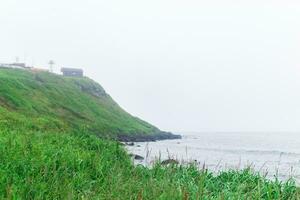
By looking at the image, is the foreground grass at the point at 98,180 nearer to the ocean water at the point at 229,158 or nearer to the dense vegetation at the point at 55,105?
the ocean water at the point at 229,158

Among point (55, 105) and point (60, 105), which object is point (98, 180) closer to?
point (55, 105)

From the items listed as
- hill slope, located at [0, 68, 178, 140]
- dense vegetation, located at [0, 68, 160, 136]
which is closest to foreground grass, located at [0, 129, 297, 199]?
dense vegetation, located at [0, 68, 160, 136]

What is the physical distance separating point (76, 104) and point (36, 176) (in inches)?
5649

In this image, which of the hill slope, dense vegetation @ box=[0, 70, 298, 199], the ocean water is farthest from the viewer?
the hill slope

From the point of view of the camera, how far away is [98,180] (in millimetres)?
15531

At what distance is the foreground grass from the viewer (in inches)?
451

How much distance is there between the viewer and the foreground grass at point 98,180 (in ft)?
37.6

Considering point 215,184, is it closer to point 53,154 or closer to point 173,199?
point 53,154

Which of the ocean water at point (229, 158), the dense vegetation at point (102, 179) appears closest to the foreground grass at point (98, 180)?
the dense vegetation at point (102, 179)

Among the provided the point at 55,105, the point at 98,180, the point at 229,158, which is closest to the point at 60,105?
the point at 55,105

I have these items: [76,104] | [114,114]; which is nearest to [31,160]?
[76,104]

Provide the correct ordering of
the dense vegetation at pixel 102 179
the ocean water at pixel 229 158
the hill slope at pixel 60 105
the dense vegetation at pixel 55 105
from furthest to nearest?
1. the hill slope at pixel 60 105
2. the dense vegetation at pixel 55 105
3. the ocean water at pixel 229 158
4. the dense vegetation at pixel 102 179

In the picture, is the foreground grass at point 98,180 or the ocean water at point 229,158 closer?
the foreground grass at point 98,180

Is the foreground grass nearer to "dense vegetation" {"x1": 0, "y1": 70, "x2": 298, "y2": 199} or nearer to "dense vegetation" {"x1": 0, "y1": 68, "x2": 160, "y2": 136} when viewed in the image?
"dense vegetation" {"x1": 0, "y1": 70, "x2": 298, "y2": 199}
